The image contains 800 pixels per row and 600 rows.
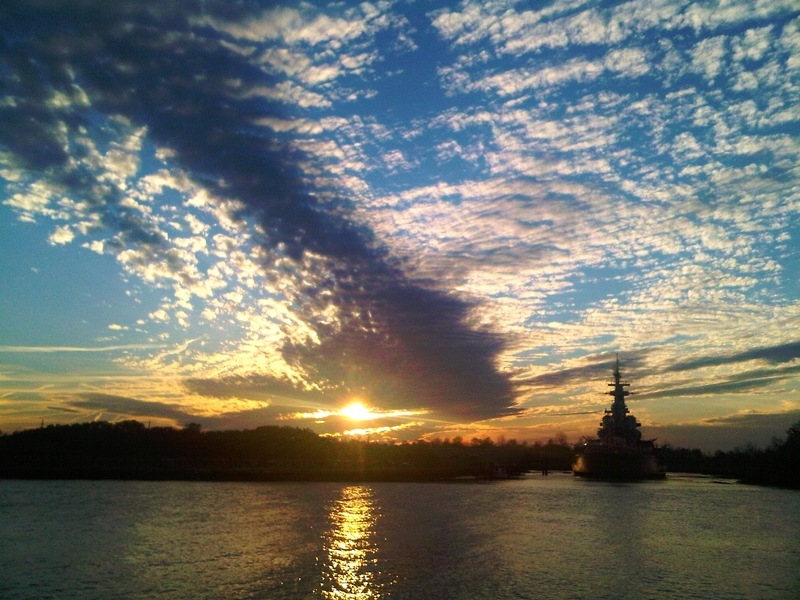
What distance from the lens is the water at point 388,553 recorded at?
25.0 meters

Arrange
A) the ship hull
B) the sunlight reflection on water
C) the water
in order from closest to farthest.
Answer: the sunlight reflection on water, the water, the ship hull

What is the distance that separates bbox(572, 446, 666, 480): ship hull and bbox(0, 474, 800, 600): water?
92695mm

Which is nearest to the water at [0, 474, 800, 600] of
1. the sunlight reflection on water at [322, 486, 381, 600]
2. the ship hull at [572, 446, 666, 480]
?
the sunlight reflection on water at [322, 486, 381, 600]

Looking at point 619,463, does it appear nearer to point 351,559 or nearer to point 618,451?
point 618,451

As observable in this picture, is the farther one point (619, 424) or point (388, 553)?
point (619, 424)

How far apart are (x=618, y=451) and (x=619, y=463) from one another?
10.5ft

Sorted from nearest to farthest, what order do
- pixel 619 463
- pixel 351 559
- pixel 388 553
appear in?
pixel 351 559, pixel 388 553, pixel 619 463

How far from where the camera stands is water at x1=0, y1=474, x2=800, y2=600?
25.0 meters

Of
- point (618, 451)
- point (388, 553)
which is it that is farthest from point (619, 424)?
point (388, 553)

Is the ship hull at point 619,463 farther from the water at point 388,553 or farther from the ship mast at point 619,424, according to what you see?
the water at point 388,553

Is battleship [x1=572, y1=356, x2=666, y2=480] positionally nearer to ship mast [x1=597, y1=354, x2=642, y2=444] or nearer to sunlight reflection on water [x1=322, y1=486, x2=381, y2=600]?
ship mast [x1=597, y1=354, x2=642, y2=444]

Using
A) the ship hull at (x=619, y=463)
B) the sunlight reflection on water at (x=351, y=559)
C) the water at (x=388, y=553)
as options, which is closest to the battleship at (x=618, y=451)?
the ship hull at (x=619, y=463)

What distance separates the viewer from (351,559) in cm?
3106

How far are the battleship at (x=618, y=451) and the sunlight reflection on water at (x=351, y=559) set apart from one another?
11412cm
